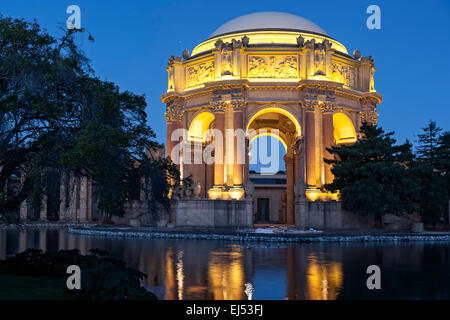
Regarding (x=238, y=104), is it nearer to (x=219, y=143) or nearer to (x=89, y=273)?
(x=219, y=143)

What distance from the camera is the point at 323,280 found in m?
12.6

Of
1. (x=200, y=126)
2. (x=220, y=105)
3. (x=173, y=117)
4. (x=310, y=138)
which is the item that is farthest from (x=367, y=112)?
(x=173, y=117)

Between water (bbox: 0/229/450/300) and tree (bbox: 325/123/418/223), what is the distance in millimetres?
12778

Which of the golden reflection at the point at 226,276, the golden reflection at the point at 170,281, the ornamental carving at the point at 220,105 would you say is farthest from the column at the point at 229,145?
the golden reflection at the point at 170,281

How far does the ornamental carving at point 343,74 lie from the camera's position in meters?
44.0

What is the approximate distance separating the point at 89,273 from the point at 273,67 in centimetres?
3476

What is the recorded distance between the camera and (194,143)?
48.6 metres

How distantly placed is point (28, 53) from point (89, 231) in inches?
965

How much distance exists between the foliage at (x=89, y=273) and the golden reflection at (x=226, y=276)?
1.81m

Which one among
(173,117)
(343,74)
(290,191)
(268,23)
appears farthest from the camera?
(290,191)

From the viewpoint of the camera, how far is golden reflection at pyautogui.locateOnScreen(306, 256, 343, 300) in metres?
10.5

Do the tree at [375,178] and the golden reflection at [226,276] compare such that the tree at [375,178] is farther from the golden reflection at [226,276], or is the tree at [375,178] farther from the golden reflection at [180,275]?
the golden reflection at [180,275]

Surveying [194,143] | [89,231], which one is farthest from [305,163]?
[89,231]
